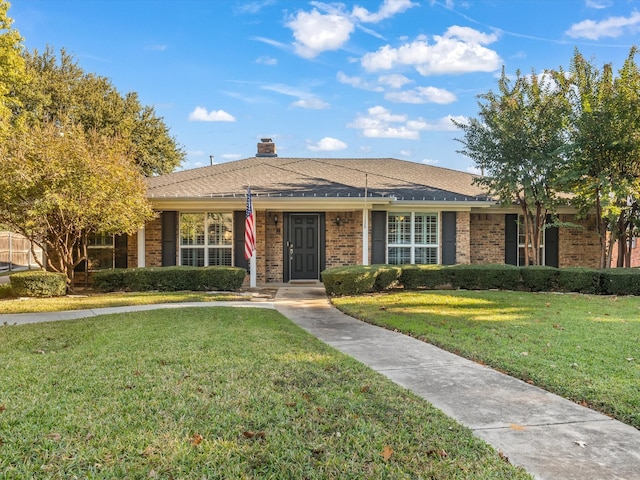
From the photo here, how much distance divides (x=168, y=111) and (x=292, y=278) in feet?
76.4

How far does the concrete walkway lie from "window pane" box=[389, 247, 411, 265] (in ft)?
25.0

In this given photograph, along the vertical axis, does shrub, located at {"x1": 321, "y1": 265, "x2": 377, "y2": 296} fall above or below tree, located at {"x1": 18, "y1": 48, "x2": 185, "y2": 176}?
below

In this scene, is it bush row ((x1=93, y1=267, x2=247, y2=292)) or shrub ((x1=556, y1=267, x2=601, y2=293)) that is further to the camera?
bush row ((x1=93, y1=267, x2=247, y2=292))

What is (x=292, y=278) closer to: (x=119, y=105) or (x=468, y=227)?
(x=468, y=227)

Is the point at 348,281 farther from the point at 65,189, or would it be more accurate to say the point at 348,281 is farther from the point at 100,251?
the point at 100,251

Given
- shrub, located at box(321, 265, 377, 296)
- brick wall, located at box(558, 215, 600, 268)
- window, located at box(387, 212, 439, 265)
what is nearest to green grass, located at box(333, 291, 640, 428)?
shrub, located at box(321, 265, 377, 296)

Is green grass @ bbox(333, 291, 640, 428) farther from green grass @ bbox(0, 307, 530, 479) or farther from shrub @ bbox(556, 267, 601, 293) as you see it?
green grass @ bbox(0, 307, 530, 479)

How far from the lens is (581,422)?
3539 mm

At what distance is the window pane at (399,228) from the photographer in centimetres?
1443

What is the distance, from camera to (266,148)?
2064cm

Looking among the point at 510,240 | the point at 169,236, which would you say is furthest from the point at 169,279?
the point at 510,240

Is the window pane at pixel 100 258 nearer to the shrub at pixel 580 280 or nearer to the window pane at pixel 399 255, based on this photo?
the window pane at pixel 399 255

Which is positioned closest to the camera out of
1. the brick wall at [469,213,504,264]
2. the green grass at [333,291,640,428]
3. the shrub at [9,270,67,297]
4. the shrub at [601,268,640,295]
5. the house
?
the green grass at [333,291,640,428]

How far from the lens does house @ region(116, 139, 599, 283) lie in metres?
13.7
